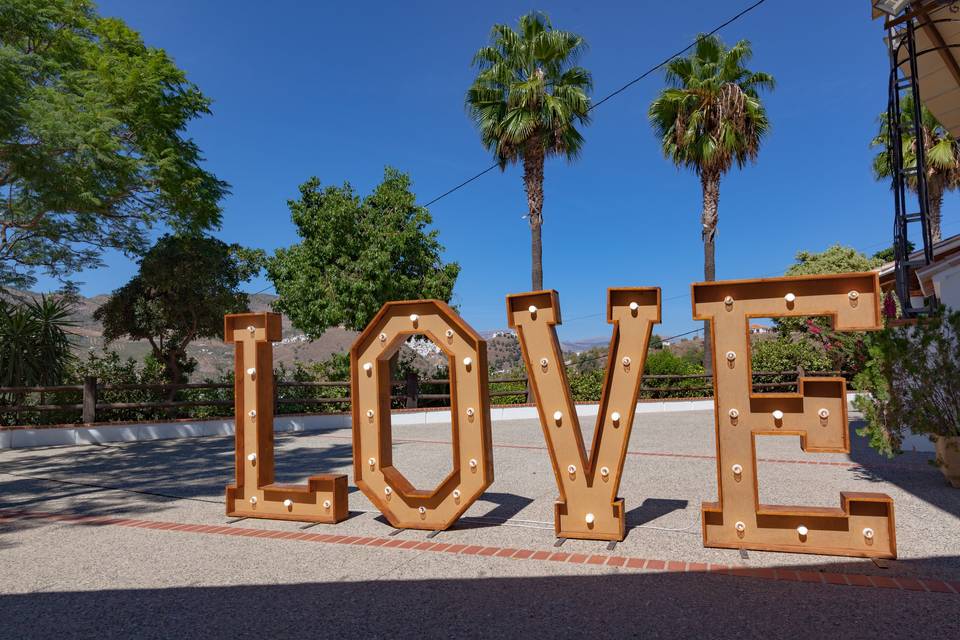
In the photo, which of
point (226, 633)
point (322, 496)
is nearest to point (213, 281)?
point (322, 496)

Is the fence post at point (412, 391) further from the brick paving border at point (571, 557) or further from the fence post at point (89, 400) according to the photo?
the brick paving border at point (571, 557)

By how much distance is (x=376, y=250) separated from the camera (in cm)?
1927

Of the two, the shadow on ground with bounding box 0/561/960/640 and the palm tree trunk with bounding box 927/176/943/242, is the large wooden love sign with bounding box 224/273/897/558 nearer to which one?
the shadow on ground with bounding box 0/561/960/640

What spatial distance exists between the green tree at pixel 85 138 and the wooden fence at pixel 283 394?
2855mm

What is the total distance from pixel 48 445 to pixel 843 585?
15.0 metres

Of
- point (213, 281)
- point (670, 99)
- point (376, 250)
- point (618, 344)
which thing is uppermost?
point (670, 99)

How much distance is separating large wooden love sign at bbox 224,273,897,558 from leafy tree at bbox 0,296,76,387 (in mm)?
11387

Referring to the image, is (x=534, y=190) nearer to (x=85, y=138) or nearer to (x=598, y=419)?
(x=85, y=138)

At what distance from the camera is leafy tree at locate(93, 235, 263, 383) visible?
52.5 feet

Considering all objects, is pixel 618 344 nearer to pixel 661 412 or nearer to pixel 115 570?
pixel 115 570

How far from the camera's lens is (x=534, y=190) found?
18953 millimetres

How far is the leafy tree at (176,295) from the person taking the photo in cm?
1600

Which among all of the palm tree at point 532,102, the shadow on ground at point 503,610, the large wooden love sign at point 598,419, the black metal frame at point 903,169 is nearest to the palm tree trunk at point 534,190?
the palm tree at point 532,102

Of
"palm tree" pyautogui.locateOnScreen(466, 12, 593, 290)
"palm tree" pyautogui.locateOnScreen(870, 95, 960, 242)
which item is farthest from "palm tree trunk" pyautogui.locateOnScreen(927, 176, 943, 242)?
"palm tree" pyautogui.locateOnScreen(466, 12, 593, 290)
